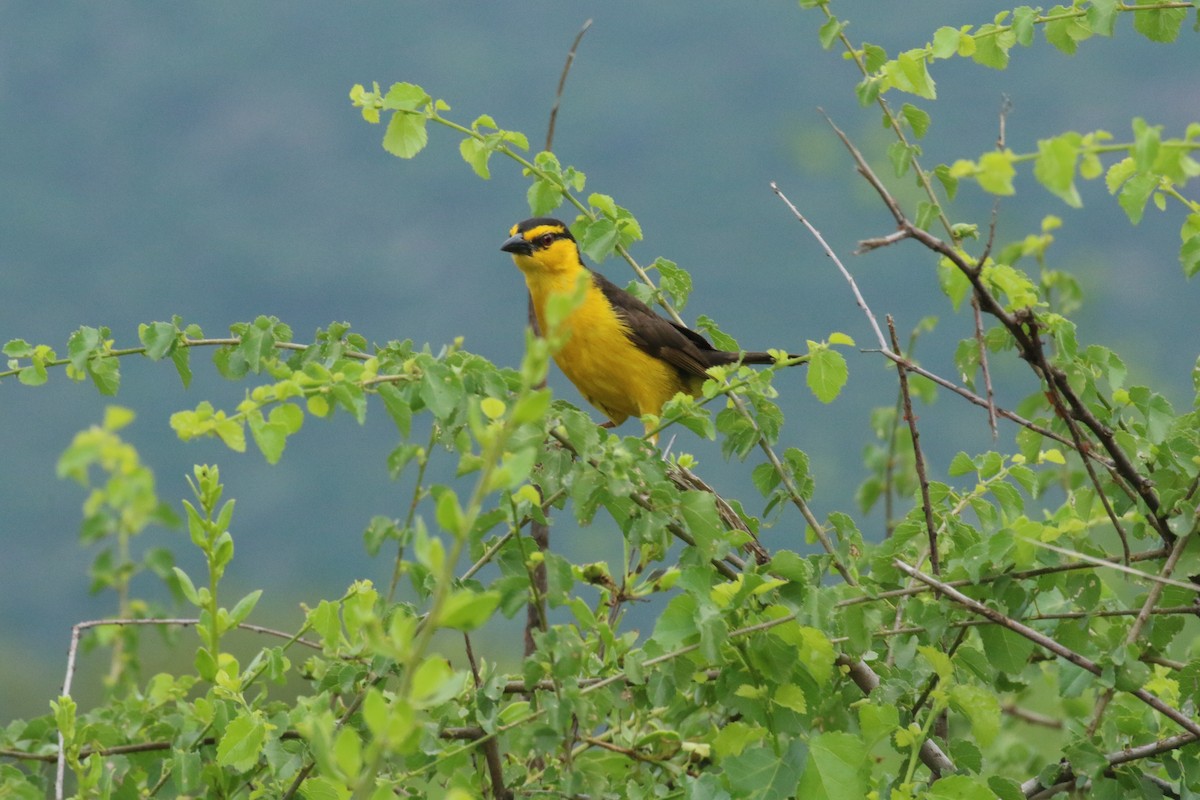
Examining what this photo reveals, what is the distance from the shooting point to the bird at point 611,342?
4.05 metres

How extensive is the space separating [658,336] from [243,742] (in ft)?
8.54

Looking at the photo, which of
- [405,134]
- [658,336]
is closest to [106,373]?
[405,134]

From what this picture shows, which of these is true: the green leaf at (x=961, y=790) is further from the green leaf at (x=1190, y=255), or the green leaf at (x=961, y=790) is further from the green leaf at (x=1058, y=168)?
the green leaf at (x=1190, y=255)

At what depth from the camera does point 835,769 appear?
1.56 m

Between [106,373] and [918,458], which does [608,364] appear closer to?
[106,373]

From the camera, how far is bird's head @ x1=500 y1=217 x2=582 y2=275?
4207mm

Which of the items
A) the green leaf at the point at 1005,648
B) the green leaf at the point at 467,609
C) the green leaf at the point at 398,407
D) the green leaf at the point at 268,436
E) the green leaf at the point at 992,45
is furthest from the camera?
the green leaf at the point at 992,45

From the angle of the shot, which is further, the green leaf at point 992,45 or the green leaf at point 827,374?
the green leaf at point 992,45

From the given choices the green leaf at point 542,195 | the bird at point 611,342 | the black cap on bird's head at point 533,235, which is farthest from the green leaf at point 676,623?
the black cap on bird's head at point 533,235

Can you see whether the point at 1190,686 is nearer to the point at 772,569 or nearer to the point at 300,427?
the point at 772,569

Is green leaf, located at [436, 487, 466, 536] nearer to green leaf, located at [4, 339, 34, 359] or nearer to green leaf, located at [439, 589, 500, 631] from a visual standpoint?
green leaf, located at [439, 589, 500, 631]

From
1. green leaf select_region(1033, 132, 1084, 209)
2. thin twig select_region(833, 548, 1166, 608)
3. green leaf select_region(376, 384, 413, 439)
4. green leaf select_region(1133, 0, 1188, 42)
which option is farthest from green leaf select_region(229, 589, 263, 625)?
green leaf select_region(1133, 0, 1188, 42)

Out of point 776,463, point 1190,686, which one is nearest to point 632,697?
point 776,463

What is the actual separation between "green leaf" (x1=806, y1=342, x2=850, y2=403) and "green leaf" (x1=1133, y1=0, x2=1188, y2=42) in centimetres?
79
